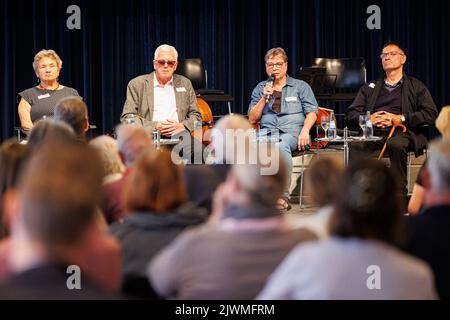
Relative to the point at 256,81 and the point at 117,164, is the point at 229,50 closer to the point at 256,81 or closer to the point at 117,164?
the point at 256,81

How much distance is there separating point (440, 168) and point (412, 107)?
170 inches

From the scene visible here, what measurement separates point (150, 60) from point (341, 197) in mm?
7315

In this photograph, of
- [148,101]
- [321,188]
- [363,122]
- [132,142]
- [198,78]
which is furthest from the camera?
[198,78]

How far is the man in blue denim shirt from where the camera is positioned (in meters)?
6.49

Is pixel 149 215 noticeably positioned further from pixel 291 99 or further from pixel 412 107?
pixel 412 107

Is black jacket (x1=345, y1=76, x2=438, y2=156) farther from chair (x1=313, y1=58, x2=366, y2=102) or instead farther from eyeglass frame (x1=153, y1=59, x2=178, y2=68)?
eyeglass frame (x1=153, y1=59, x2=178, y2=68)

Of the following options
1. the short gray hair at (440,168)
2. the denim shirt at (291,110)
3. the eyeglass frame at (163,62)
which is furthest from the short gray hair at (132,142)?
the denim shirt at (291,110)

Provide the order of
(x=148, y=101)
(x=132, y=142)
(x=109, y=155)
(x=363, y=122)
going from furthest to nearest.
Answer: (x=148, y=101), (x=363, y=122), (x=132, y=142), (x=109, y=155)

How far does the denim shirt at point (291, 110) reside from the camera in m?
6.54

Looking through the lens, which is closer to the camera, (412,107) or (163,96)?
(163,96)

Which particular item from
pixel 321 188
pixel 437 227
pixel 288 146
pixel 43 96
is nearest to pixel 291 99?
pixel 288 146

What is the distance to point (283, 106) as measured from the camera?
657cm

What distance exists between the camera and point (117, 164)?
3.42 m
